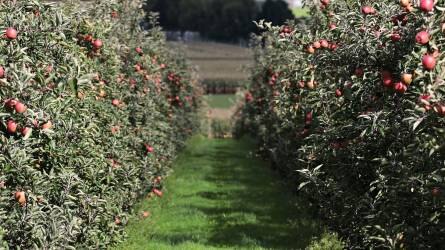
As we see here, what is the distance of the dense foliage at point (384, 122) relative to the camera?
499cm

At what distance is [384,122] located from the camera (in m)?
5.54

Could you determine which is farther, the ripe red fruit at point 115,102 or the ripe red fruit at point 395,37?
the ripe red fruit at point 115,102

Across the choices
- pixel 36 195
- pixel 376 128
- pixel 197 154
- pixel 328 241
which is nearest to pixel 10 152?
pixel 36 195

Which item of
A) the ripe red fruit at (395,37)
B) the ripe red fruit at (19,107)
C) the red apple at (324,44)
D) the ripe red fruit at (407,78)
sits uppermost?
the ripe red fruit at (395,37)

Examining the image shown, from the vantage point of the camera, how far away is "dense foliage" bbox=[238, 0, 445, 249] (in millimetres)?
4988

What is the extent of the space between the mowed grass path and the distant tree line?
8099 centimetres

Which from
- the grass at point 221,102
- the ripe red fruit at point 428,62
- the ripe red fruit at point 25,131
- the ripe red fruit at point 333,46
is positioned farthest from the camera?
the grass at point 221,102

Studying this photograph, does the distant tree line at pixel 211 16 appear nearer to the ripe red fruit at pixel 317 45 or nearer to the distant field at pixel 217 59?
the distant field at pixel 217 59

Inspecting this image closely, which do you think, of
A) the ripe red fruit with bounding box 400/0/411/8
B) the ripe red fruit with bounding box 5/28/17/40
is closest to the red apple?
the ripe red fruit with bounding box 400/0/411/8

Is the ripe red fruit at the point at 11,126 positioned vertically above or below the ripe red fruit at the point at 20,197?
above

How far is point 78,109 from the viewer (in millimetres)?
6465

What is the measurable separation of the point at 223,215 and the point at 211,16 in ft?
302

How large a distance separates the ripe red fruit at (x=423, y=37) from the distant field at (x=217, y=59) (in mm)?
66876

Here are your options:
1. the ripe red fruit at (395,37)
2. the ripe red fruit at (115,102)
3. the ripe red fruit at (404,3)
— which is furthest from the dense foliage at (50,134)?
the ripe red fruit at (404,3)
